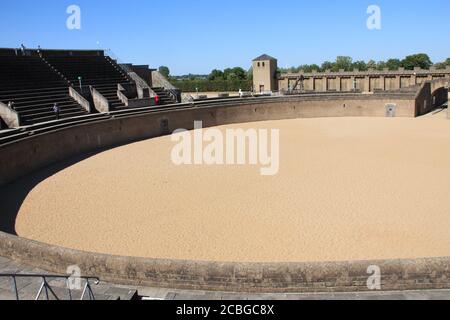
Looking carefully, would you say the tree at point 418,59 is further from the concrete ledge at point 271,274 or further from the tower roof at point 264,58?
the concrete ledge at point 271,274

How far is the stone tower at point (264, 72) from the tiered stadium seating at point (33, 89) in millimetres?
27566

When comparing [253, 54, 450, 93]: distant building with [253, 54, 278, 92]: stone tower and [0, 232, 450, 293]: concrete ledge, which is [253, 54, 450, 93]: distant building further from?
[0, 232, 450, 293]: concrete ledge

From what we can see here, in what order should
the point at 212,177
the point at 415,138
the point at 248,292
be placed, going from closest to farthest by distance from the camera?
1. the point at 248,292
2. the point at 212,177
3. the point at 415,138

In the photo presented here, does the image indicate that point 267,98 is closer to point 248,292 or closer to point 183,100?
point 183,100

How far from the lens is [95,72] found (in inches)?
1271

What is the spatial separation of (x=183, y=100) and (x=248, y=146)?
12157mm

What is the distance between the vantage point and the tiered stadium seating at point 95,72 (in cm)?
2943

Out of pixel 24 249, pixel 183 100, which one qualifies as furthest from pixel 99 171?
pixel 183 100

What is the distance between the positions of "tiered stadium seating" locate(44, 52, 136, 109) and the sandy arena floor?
10.3 m

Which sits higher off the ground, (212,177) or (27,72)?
(27,72)

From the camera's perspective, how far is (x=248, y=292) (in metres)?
→ 6.98

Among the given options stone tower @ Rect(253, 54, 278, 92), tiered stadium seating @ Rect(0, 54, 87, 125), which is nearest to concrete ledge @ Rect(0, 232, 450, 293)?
tiered stadium seating @ Rect(0, 54, 87, 125)

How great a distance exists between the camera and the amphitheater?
7.11 metres
